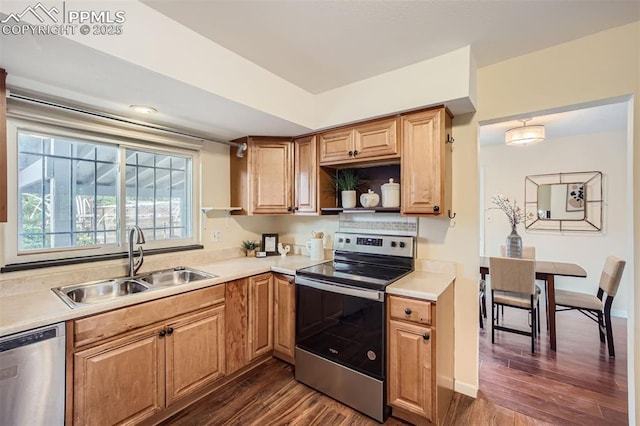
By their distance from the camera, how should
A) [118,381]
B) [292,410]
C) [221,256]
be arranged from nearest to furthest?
[118,381] < [292,410] < [221,256]

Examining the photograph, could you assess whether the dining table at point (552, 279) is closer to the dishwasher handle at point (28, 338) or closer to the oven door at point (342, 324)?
the oven door at point (342, 324)

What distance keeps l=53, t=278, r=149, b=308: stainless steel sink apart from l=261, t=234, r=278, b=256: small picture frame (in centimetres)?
130

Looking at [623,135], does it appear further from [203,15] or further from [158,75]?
[158,75]

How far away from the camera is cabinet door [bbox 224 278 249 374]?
2.18m

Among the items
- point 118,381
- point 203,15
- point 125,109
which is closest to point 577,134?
point 203,15

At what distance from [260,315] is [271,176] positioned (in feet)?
4.35

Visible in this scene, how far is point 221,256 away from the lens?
281 centimetres

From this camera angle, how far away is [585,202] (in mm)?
3992

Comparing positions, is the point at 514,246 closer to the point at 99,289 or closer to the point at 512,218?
the point at 512,218

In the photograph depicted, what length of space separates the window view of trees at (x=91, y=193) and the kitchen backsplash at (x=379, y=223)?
1575mm

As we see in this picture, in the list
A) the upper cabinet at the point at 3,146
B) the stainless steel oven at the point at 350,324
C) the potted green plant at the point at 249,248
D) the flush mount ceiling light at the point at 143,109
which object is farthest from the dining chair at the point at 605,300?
the upper cabinet at the point at 3,146

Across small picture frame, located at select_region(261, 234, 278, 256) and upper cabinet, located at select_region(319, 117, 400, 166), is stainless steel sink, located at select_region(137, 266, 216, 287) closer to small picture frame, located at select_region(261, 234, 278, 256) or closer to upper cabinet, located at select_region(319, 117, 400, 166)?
small picture frame, located at select_region(261, 234, 278, 256)

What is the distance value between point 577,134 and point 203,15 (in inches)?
200

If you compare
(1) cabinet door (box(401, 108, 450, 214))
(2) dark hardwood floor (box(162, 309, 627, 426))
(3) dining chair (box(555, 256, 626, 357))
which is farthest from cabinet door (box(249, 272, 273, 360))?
(3) dining chair (box(555, 256, 626, 357))
